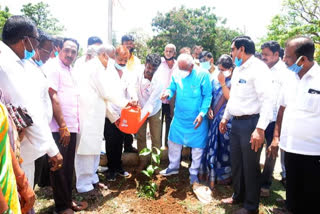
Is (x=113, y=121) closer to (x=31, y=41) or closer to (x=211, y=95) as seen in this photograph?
(x=211, y=95)

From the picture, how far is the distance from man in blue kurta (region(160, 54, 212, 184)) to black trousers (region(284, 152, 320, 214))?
132 cm

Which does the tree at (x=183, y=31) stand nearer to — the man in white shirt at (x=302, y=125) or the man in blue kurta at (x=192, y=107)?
the man in blue kurta at (x=192, y=107)

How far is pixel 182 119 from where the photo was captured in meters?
3.76

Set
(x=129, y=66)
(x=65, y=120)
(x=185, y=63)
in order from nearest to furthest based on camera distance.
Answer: (x=65, y=120) → (x=185, y=63) → (x=129, y=66)

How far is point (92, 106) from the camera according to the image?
127 inches

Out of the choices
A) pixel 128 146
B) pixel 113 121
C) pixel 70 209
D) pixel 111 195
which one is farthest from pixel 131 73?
pixel 70 209

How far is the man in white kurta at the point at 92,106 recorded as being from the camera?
3189 millimetres

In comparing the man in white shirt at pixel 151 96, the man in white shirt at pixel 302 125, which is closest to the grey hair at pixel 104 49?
the man in white shirt at pixel 151 96

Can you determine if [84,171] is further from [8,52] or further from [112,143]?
[8,52]

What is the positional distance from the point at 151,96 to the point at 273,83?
6.03 ft

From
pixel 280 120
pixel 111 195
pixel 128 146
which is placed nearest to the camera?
pixel 280 120

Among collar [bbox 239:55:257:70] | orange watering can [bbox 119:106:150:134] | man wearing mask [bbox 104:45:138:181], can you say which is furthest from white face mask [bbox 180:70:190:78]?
collar [bbox 239:55:257:70]

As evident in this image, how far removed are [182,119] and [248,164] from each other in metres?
1.23

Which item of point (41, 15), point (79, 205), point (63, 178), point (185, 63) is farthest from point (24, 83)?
point (41, 15)
